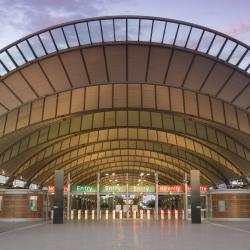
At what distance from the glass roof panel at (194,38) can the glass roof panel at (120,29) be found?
209 inches

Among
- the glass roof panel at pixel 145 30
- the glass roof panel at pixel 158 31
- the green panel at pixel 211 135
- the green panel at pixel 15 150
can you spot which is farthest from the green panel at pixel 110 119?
the glass roof panel at pixel 158 31

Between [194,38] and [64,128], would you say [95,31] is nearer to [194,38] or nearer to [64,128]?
[194,38]

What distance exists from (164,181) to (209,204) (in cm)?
5106

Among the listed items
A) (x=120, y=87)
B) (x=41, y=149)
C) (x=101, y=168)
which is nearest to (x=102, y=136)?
(x=41, y=149)

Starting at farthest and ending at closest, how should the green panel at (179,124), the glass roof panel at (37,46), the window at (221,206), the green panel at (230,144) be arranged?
the window at (221,206) < the green panel at (230,144) < the green panel at (179,124) < the glass roof panel at (37,46)

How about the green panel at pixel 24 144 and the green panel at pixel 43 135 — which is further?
the green panel at pixel 24 144

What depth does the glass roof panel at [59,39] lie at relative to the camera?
36406mm

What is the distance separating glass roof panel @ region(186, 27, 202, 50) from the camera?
36.3 meters

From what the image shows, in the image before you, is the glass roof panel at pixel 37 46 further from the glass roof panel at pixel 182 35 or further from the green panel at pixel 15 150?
the green panel at pixel 15 150

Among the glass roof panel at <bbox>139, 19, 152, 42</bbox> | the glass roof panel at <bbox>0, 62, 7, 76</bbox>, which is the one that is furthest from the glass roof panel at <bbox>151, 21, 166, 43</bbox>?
the glass roof panel at <bbox>0, 62, 7, 76</bbox>

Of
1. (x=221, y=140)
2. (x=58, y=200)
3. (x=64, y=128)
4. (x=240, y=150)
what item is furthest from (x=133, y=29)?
(x=240, y=150)

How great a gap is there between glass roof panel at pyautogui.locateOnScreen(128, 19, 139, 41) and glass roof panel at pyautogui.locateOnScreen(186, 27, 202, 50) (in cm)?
429

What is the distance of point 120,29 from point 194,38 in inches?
237

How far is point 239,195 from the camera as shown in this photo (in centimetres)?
5616
